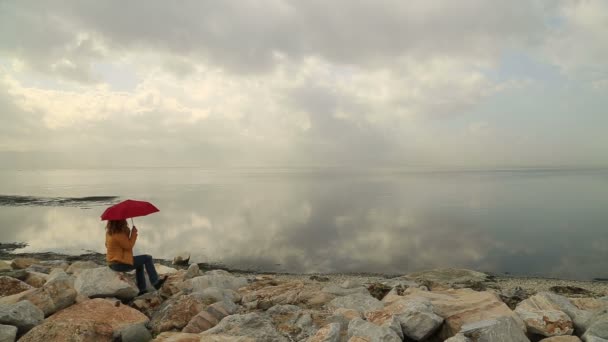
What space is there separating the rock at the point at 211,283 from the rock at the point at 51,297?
3.17m

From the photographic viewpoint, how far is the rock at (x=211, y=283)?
10695mm

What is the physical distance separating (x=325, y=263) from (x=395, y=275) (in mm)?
5411

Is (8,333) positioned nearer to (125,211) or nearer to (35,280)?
(125,211)

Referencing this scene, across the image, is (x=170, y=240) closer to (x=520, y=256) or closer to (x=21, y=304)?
(x=21, y=304)

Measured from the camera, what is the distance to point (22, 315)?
265 inches

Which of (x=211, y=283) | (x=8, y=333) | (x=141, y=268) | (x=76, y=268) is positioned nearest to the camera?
(x=8, y=333)

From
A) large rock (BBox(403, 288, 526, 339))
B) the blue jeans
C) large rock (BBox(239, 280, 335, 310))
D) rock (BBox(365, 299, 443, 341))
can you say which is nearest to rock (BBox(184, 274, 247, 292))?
the blue jeans

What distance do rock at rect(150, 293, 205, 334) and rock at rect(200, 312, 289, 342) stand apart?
1.14 meters

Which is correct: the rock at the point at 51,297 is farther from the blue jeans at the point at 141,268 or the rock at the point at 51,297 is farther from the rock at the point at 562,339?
the rock at the point at 562,339

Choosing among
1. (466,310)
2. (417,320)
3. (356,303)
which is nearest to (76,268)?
(356,303)

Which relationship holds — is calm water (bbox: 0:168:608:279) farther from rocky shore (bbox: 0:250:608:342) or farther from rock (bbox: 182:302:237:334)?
rock (bbox: 182:302:237:334)

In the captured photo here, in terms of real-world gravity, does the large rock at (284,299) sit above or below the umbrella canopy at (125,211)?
below

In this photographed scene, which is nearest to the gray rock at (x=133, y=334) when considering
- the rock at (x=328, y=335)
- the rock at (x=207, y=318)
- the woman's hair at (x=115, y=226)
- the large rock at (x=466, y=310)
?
the rock at (x=207, y=318)

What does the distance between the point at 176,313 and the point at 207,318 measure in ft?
2.57
